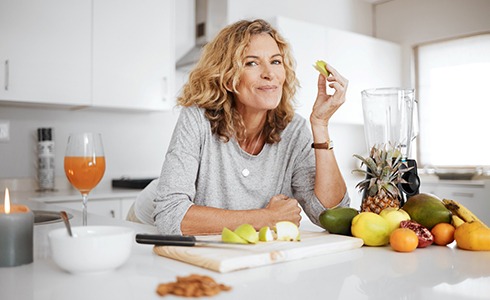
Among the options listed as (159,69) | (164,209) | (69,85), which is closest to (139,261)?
(164,209)

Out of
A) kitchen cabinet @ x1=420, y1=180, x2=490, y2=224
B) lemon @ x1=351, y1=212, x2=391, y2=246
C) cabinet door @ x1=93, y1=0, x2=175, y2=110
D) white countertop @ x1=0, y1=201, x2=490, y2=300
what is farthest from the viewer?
kitchen cabinet @ x1=420, y1=180, x2=490, y2=224

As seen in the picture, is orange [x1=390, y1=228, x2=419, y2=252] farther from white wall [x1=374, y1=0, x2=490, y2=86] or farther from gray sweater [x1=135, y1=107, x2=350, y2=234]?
white wall [x1=374, y1=0, x2=490, y2=86]

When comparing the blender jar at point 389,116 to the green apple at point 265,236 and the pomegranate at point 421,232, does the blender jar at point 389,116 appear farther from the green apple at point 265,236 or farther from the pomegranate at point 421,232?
the green apple at point 265,236

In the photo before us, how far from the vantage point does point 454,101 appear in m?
4.63

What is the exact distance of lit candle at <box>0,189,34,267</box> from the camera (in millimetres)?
826

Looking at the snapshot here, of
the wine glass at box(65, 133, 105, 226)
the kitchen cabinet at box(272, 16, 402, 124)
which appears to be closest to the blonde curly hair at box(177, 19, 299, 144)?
the wine glass at box(65, 133, 105, 226)

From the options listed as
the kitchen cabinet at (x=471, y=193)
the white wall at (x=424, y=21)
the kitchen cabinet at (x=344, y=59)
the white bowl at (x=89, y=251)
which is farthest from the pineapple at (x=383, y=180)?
the white wall at (x=424, y=21)

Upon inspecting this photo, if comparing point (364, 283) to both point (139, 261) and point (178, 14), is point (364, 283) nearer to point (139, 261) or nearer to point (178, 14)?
point (139, 261)

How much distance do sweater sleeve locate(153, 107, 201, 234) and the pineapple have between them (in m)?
0.50

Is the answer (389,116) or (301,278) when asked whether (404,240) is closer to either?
(301,278)

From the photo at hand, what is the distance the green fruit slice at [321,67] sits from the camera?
138 cm

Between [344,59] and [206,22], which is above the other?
[206,22]

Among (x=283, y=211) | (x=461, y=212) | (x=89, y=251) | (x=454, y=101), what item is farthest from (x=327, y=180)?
(x=454, y=101)

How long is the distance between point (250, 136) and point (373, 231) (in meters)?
0.74
